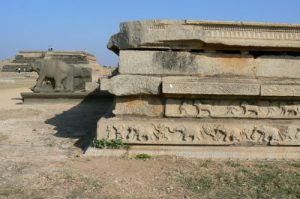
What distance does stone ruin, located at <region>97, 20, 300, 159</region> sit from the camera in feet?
16.7

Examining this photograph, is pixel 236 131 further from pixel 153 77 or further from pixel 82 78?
pixel 82 78

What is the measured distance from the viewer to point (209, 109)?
5273mm

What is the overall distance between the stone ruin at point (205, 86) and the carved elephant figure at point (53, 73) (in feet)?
21.5

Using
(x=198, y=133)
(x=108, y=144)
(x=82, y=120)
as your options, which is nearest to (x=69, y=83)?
(x=82, y=120)

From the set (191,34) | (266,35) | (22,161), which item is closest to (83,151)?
(22,161)

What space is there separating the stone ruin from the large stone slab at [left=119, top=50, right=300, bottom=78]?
1 centimetres

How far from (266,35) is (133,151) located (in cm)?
237

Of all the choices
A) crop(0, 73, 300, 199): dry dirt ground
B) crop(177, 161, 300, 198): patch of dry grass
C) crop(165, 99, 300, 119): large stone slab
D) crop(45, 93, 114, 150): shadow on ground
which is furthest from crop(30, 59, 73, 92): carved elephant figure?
crop(177, 161, 300, 198): patch of dry grass

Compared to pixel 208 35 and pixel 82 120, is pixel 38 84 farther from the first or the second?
pixel 208 35

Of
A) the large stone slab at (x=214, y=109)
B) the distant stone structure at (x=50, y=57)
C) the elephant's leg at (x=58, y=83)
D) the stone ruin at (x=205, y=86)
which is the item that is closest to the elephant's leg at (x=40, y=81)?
the elephant's leg at (x=58, y=83)

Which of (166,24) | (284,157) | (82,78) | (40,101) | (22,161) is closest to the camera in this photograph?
(22,161)

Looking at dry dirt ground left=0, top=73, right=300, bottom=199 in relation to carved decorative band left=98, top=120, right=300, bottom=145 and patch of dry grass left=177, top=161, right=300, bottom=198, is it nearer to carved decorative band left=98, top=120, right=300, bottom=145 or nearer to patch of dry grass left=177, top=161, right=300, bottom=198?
patch of dry grass left=177, top=161, right=300, bottom=198

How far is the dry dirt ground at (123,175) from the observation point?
11.8ft

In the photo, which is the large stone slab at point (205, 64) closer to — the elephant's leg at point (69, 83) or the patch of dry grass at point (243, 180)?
the patch of dry grass at point (243, 180)
